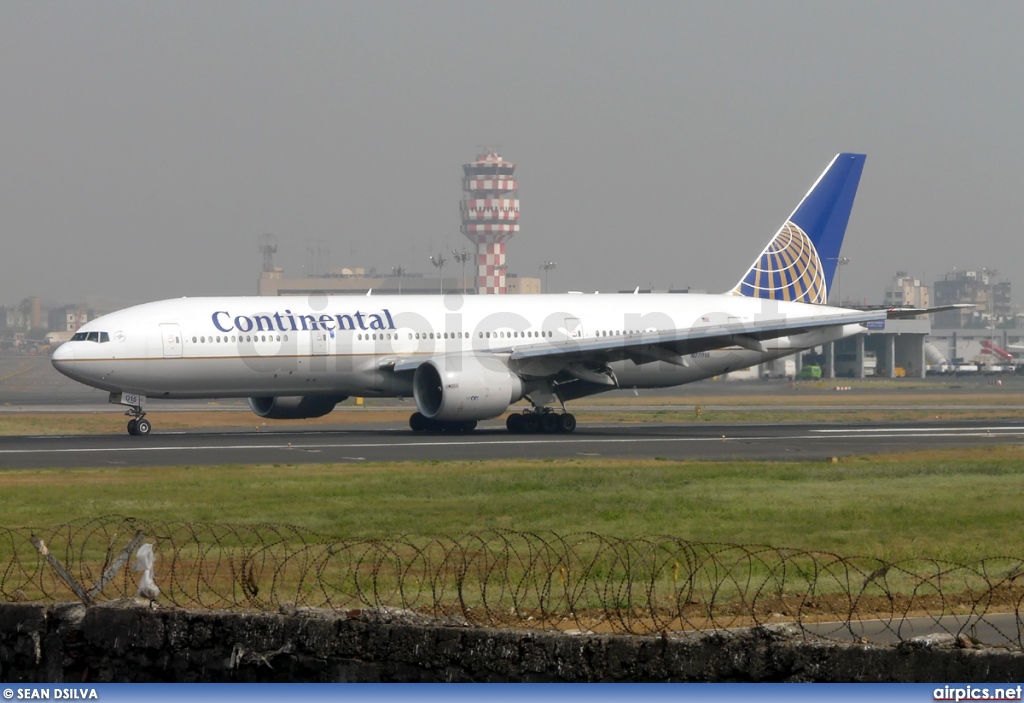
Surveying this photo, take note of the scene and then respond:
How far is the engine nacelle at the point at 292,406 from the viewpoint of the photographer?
42812mm

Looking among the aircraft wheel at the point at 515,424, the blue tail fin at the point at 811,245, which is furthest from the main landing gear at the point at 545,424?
the blue tail fin at the point at 811,245

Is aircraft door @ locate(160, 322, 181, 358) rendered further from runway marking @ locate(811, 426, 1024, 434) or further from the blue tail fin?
runway marking @ locate(811, 426, 1024, 434)

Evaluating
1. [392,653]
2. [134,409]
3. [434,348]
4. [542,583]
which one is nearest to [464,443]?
[434,348]

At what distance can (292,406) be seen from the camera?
141ft

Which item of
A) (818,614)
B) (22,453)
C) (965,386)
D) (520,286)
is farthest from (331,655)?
(520,286)

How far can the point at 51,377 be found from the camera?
10231cm

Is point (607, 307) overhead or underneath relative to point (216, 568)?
overhead

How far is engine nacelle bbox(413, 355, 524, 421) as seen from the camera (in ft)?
126

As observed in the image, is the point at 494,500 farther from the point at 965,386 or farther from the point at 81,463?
the point at 965,386

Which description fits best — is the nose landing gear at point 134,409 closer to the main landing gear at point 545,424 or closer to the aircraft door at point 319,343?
the aircraft door at point 319,343

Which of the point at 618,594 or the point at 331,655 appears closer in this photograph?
the point at 331,655

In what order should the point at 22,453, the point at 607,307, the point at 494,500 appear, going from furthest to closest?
the point at 607,307 → the point at 22,453 → the point at 494,500

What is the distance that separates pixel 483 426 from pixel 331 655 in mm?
35332

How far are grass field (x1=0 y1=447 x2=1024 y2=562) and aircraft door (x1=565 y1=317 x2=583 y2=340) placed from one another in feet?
43.2
